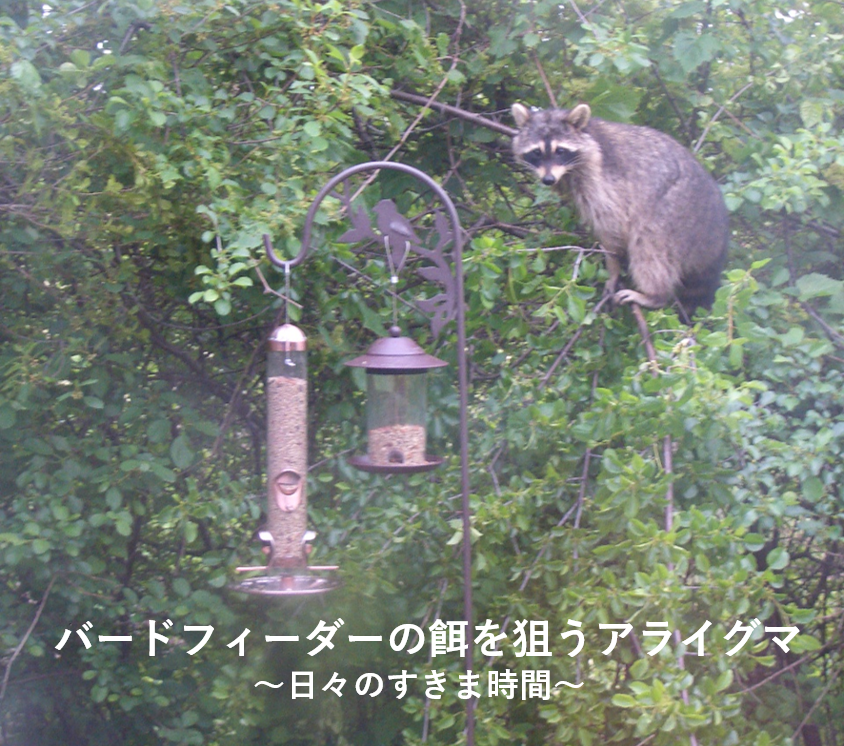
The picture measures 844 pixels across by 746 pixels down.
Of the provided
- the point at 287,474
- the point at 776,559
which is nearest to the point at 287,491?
the point at 287,474

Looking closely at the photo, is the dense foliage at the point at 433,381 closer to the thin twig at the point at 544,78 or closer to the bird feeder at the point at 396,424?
the thin twig at the point at 544,78

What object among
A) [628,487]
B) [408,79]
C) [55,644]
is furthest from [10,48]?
[55,644]

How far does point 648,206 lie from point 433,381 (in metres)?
1.00

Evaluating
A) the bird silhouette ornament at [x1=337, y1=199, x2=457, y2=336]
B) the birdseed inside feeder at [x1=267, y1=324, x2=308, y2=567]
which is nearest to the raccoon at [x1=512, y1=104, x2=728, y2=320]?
the bird silhouette ornament at [x1=337, y1=199, x2=457, y2=336]

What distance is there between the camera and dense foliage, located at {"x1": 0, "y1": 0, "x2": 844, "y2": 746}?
8.21 ft

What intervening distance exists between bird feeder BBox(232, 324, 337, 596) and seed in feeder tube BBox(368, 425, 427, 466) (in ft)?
0.66

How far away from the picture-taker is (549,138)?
318 cm

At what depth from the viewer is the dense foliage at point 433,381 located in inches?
98.6

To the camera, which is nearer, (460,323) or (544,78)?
(460,323)

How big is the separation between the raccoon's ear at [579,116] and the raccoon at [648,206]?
0.03 m

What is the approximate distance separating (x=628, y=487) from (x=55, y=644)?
7.33 ft

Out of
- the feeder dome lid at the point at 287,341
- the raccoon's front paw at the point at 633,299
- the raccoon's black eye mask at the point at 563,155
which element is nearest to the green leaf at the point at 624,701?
the feeder dome lid at the point at 287,341

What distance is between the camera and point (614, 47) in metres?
2.78

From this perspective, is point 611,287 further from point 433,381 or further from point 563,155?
point 433,381
